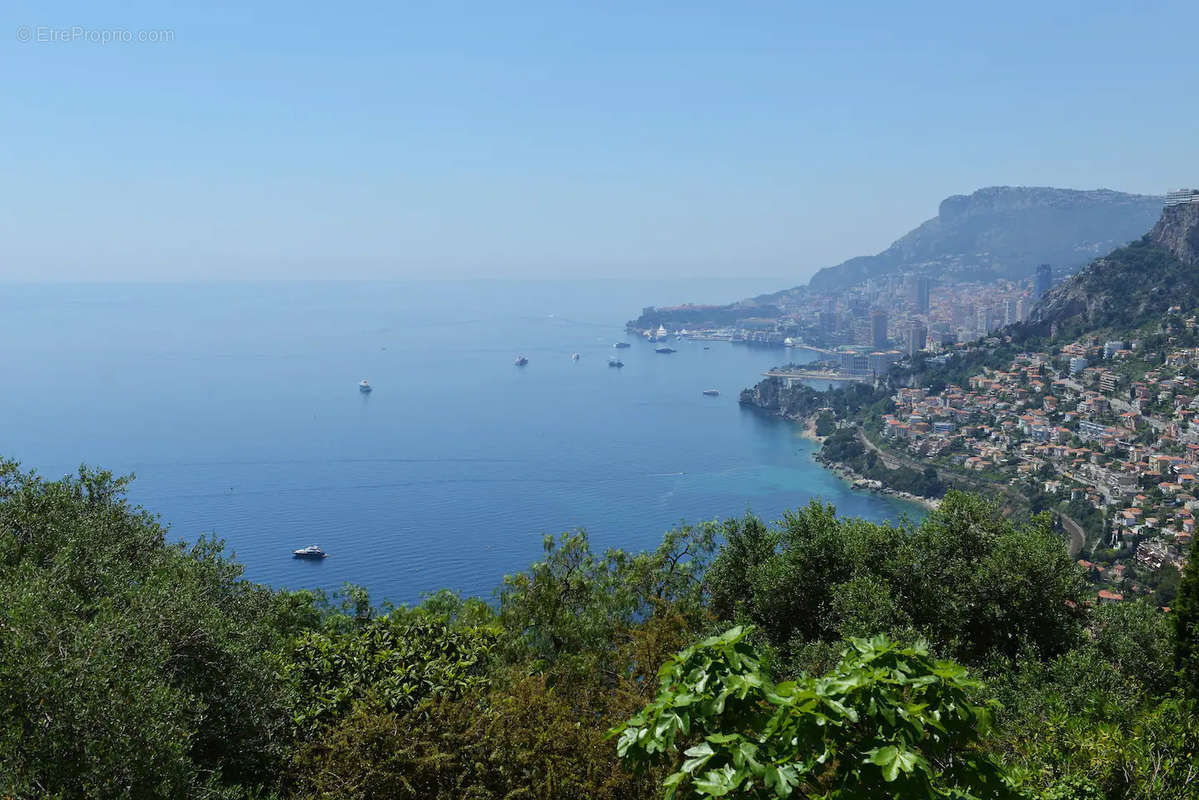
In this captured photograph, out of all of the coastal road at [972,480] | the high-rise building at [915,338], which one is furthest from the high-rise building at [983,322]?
the coastal road at [972,480]

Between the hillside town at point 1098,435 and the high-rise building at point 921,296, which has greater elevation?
the high-rise building at point 921,296

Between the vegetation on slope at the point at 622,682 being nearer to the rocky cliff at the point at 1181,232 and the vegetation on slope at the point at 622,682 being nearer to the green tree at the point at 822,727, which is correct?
the green tree at the point at 822,727

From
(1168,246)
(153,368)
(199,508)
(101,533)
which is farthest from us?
(153,368)

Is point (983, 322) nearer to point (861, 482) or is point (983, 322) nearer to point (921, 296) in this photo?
point (921, 296)

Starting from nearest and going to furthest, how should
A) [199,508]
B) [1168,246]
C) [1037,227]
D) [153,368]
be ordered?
[199,508], [1168,246], [153,368], [1037,227]

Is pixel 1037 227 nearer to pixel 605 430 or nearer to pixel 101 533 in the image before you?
pixel 605 430

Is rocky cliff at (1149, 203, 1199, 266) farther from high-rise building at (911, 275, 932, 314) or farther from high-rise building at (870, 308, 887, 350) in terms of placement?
high-rise building at (911, 275, 932, 314)

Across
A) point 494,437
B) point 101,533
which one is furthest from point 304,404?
point 101,533
